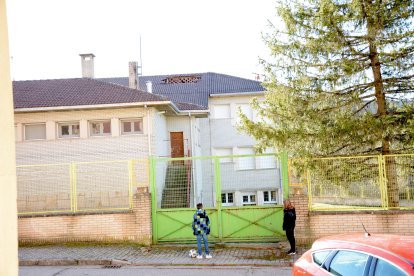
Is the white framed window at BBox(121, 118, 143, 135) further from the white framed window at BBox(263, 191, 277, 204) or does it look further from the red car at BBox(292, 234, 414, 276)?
the red car at BBox(292, 234, 414, 276)

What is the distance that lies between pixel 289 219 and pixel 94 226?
6.06 m

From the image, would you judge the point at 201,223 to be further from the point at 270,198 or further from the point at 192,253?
the point at 270,198

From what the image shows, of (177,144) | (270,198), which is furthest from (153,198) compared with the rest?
(177,144)

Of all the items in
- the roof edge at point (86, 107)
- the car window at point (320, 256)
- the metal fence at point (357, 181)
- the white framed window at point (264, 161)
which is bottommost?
the car window at point (320, 256)

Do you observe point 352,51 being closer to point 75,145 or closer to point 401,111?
point 401,111

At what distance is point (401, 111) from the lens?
15438 mm

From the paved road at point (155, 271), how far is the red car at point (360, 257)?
5.60 m

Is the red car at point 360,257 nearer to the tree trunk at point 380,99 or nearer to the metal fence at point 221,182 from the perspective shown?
the metal fence at point 221,182

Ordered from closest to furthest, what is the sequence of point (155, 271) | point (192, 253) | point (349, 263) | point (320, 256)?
point (349, 263)
point (320, 256)
point (155, 271)
point (192, 253)

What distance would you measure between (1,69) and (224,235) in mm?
11807

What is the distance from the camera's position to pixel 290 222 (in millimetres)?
13750

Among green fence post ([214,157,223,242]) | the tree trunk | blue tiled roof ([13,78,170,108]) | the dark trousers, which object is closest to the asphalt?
the dark trousers

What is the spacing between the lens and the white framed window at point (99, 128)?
24.8 metres

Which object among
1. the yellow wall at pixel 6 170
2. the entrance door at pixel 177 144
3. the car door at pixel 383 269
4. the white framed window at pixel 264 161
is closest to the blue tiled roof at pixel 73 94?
the entrance door at pixel 177 144
